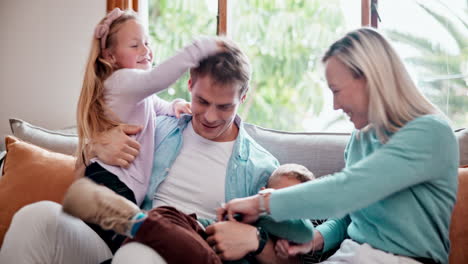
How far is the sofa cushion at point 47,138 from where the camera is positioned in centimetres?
233

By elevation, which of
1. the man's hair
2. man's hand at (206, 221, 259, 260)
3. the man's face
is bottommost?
man's hand at (206, 221, 259, 260)

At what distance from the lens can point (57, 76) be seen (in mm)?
2971

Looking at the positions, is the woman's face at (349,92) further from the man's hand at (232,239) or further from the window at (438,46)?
the window at (438,46)

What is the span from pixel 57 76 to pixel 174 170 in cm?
154

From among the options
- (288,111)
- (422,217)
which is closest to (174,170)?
(422,217)

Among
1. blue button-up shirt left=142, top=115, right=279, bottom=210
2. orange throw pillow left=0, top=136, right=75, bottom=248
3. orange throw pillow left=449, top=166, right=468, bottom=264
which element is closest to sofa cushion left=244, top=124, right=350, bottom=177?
blue button-up shirt left=142, top=115, right=279, bottom=210

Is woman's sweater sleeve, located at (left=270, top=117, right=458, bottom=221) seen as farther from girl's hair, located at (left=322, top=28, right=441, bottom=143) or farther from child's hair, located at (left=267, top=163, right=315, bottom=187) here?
child's hair, located at (left=267, top=163, right=315, bottom=187)

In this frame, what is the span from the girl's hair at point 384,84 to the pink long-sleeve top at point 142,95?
0.45m

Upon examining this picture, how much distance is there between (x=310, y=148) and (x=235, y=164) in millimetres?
425

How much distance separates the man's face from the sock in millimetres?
490

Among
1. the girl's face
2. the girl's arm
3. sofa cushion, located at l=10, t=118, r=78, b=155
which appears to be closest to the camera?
the girl's arm

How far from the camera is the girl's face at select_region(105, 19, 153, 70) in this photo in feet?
5.96

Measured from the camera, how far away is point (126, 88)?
1.67 metres

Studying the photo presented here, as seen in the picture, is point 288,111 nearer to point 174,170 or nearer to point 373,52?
point 174,170
